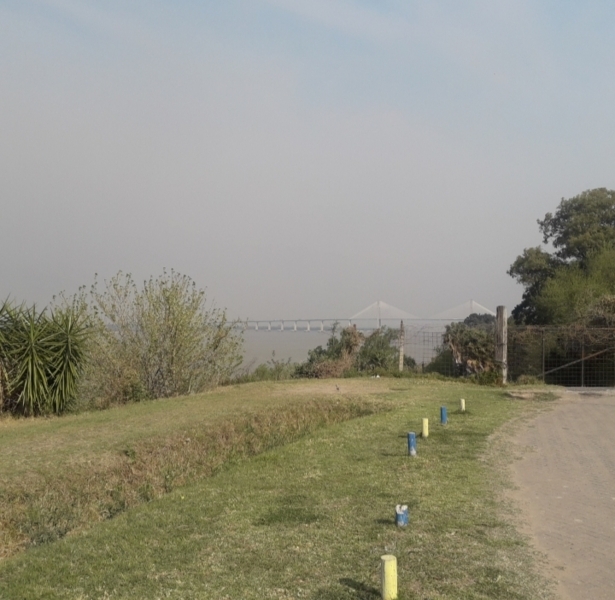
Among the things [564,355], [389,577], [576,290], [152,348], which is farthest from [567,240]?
[389,577]

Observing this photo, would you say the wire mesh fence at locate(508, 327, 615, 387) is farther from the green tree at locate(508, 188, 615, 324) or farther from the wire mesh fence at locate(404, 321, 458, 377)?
the green tree at locate(508, 188, 615, 324)

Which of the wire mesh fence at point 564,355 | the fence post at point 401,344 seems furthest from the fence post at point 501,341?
the fence post at point 401,344

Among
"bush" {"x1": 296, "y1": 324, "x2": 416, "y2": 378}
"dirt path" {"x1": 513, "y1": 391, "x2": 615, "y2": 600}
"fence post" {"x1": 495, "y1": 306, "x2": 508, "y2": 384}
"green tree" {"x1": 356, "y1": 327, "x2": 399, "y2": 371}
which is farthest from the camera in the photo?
"green tree" {"x1": 356, "y1": 327, "x2": 399, "y2": 371}

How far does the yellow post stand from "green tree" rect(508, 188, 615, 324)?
27.0m

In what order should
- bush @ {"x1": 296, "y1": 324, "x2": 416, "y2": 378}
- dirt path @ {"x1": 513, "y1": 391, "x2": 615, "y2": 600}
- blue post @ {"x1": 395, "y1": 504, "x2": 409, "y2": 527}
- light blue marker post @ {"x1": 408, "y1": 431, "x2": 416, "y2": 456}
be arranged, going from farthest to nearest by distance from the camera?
bush @ {"x1": 296, "y1": 324, "x2": 416, "y2": 378} < light blue marker post @ {"x1": 408, "y1": 431, "x2": 416, "y2": 456} < blue post @ {"x1": 395, "y1": 504, "x2": 409, "y2": 527} < dirt path @ {"x1": 513, "y1": 391, "x2": 615, "y2": 600}

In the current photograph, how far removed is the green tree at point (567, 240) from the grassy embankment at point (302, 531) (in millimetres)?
22585

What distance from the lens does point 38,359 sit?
13.9 meters

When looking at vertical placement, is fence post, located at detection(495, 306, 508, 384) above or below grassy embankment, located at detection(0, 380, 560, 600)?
above

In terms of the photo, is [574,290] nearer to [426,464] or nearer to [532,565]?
[426,464]

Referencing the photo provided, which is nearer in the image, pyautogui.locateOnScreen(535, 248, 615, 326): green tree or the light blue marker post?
the light blue marker post

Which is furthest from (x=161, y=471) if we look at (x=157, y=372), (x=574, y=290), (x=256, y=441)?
(x=574, y=290)

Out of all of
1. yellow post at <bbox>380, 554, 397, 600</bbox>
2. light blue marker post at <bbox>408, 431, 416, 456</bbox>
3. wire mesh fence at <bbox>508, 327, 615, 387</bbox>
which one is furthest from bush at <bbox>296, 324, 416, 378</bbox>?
yellow post at <bbox>380, 554, 397, 600</bbox>

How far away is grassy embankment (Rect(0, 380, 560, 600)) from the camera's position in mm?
4844

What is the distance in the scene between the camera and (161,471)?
390 inches
